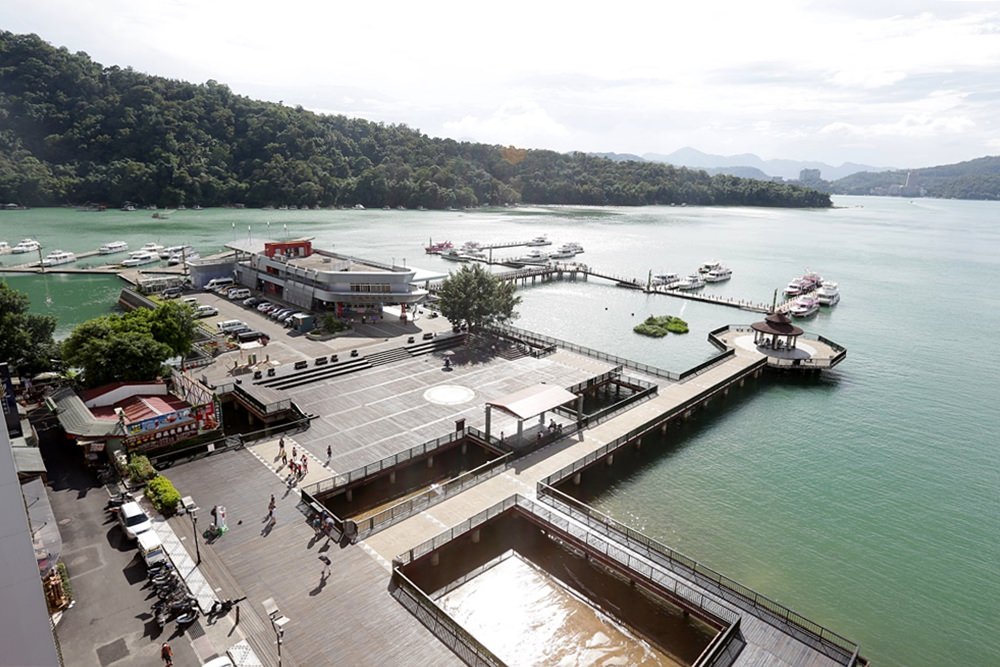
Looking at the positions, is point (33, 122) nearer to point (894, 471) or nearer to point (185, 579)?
point (185, 579)

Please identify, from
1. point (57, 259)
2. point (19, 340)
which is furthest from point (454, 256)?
point (19, 340)

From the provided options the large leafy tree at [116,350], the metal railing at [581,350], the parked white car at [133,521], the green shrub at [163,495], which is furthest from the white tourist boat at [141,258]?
the parked white car at [133,521]

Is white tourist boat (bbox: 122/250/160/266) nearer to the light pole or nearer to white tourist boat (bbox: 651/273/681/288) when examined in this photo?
white tourist boat (bbox: 651/273/681/288)

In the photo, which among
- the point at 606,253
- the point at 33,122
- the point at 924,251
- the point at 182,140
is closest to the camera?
the point at 606,253

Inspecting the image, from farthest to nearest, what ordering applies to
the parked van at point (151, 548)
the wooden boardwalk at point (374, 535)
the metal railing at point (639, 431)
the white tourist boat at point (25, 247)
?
the white tourist boat at point (25, 247), the metal railing at point (639, 431), the parked van at point (151, 548), the wooden boardwalk at point (374, 535)

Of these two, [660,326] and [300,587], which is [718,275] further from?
[300,587]

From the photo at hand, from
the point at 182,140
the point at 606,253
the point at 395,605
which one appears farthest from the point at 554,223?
the point at 395,605

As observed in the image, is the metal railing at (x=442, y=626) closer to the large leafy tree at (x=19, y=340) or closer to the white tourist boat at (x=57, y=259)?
the large leafy tree at (x=19, y=340)
